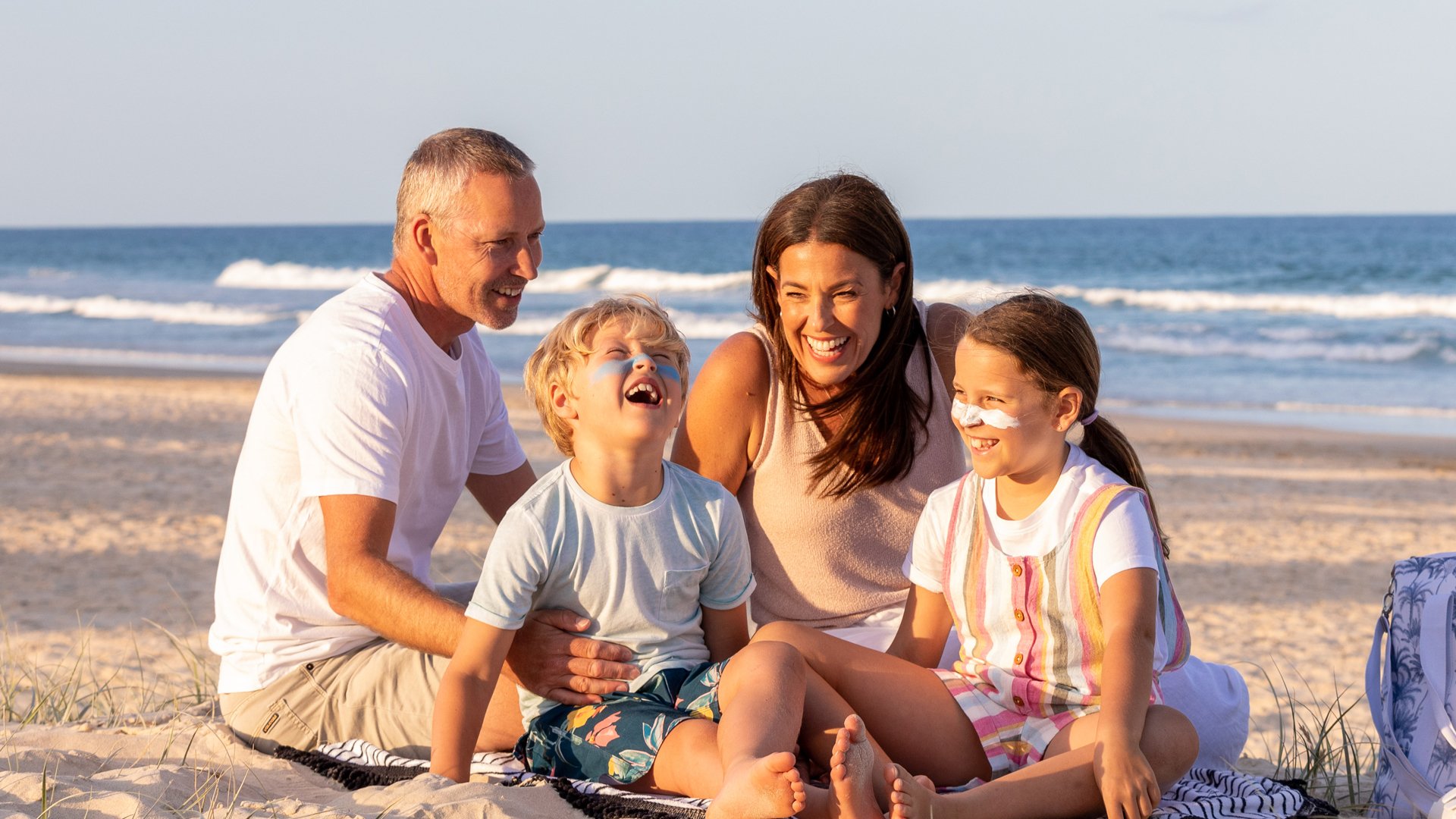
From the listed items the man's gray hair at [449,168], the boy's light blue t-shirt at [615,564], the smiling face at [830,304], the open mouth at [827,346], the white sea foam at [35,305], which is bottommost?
the white sea foam at [35,305]

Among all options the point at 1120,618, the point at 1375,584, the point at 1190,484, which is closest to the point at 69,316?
the point at 1190,484

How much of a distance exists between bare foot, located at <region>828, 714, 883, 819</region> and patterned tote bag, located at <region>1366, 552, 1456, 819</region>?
1501mm

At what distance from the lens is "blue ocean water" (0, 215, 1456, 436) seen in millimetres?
18234

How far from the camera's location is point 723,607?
3.16m

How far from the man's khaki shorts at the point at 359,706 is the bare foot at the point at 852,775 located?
110 centimetres

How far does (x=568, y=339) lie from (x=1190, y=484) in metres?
9.11

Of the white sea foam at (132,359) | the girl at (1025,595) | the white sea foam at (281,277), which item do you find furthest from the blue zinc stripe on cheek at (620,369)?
the white sea foam at (281,277)

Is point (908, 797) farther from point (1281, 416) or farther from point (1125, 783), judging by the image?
point (1281, 416)

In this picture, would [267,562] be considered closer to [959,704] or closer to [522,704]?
[522,704]

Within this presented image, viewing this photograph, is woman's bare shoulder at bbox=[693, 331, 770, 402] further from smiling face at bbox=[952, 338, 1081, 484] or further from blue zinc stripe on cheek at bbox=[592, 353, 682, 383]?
smiling face at bbox=[952, 338, 1081, 484]

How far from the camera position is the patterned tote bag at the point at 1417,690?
314 cm

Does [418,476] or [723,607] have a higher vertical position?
[418,476]

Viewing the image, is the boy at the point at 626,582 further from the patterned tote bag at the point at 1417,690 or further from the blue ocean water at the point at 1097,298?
the patterned tote bag at the point at 1417,690

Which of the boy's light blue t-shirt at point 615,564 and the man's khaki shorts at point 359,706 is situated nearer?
the boy's light blue t-shirt at point 615,564
